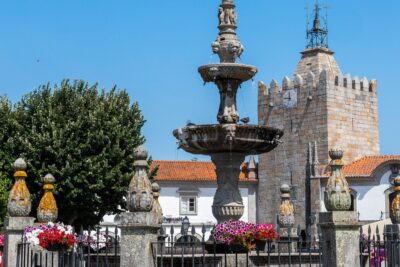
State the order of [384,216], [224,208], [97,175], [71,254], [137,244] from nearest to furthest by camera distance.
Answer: [137,244] < [71,254] < [224,208] < [97,175] < [384,216]

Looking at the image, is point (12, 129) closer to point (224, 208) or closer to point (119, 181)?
point (119, 181)

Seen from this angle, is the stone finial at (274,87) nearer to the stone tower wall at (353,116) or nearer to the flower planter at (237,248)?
the stone tower wall at (353,116)

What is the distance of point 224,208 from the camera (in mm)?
16641

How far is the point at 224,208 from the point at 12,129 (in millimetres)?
18310

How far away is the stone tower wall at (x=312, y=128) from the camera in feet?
178

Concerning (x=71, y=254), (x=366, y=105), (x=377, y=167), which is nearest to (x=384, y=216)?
(x=377, y=167)

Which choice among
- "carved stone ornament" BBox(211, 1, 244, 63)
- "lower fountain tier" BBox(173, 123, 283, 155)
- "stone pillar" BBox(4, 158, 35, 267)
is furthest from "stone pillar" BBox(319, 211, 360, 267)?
"stone pillar" BBox(4, 158, 35, 267)

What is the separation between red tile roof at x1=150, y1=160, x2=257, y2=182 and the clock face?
6.48 m

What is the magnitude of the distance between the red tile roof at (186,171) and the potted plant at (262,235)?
43.3 metres

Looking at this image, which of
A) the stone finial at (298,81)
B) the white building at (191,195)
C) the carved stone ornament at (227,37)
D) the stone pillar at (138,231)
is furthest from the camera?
the white building at (191,195)

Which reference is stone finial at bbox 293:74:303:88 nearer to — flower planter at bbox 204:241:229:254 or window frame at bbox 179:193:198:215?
window frame at bbox 179:193:198:215

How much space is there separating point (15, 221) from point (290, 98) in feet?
141

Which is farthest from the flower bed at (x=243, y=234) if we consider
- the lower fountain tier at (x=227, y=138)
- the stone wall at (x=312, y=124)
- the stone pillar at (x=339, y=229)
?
the stone wall at (x=312, y=124)

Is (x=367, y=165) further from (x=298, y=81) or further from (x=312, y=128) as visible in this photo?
(x=298, y=81)
